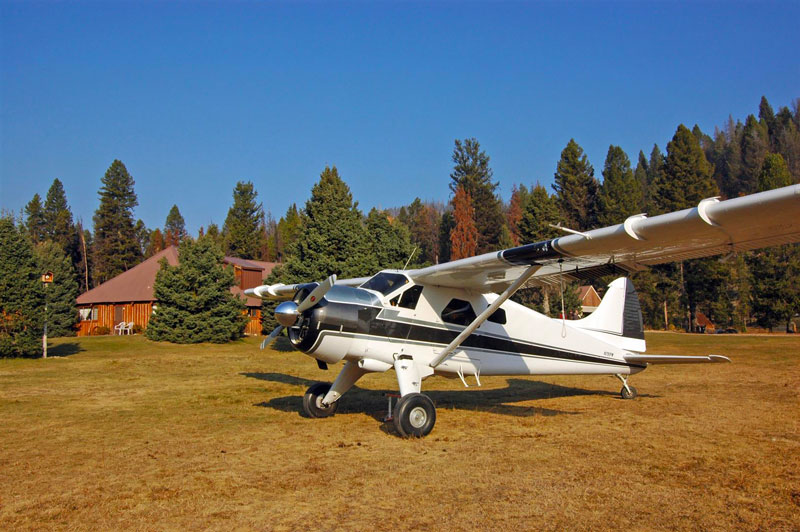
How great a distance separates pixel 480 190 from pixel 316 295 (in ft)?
229

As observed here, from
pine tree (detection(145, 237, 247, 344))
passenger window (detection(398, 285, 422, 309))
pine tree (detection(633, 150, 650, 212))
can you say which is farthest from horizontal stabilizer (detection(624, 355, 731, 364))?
pine tree (detection(633, 150, 650, 212))

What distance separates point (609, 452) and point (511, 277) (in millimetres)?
3427

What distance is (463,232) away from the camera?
65250 millimetres

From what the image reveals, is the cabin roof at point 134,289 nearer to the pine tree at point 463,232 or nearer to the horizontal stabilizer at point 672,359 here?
the pine tree at point 463,232

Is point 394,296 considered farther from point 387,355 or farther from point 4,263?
point 4,263

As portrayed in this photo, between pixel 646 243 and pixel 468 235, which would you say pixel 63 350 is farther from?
pixel 468 235

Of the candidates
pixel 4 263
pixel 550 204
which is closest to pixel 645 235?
pixel 4 263

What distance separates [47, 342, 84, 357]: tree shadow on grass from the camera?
23531 mm

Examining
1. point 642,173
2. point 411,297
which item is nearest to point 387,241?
point 411,297

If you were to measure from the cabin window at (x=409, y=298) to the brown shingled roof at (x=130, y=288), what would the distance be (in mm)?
32915

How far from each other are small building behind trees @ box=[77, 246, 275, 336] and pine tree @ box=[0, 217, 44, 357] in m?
16.3

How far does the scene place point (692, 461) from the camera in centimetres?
662

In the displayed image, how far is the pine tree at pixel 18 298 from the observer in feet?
69.0

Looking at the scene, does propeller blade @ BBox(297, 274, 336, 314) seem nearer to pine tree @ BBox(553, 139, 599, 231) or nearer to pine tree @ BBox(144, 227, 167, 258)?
pine tree @ BBox(553, 139, 599, 231)
